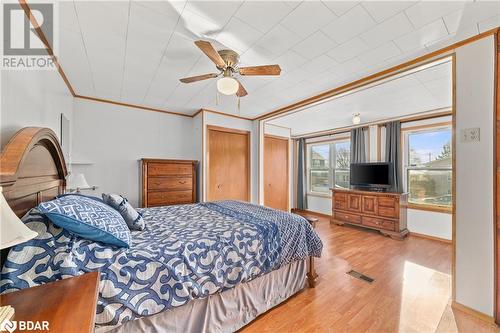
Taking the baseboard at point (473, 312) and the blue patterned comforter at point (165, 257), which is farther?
the baseboard at point (473, 312)

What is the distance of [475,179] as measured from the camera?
1790mm

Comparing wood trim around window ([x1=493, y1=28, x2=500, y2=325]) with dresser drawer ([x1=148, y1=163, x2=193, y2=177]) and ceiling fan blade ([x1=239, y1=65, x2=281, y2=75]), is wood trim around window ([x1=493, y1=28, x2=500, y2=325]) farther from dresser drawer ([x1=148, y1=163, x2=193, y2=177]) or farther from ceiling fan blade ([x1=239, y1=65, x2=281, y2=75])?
dresser drawer ([x1=148, y1=163, x2=193, y2=177])

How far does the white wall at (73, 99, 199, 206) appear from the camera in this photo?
3227 millimetres

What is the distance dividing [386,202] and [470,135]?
8.46 ft

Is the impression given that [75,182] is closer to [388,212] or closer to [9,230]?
[9,230]

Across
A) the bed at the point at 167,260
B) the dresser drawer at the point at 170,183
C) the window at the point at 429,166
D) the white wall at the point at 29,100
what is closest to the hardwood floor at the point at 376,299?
the bed at the point at 167,260

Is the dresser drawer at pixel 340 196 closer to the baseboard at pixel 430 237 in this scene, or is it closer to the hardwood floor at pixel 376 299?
the baseboard at pixel 430 237

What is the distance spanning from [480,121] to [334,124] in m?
3.19

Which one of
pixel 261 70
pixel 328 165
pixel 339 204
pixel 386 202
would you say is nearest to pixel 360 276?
pixel 386 202

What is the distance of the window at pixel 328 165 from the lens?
546 centimetres

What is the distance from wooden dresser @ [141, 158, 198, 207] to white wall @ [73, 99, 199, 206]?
1.67 ft

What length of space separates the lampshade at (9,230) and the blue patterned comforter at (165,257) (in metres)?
0.55

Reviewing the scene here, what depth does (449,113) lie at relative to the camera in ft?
12.3

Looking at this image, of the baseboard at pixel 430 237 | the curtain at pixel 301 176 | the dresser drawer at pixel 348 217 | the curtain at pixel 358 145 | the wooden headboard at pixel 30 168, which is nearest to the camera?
the wooden headboard at pixel 30 168
